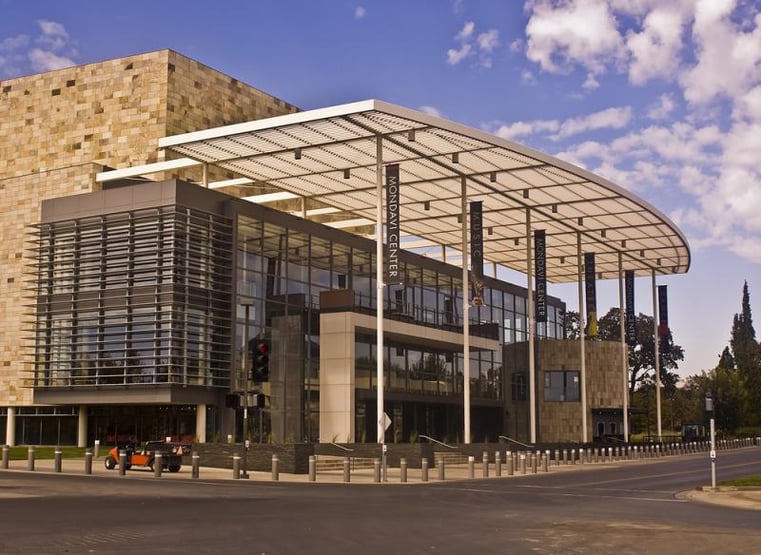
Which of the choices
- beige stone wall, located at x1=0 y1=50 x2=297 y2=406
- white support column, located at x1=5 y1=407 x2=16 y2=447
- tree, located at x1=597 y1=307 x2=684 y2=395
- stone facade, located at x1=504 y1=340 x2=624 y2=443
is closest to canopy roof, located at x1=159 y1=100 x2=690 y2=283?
beige stone wall, located at x1=0 y1=50 x2=297 y2=406

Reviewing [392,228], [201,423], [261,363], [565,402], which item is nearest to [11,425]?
[201,423]

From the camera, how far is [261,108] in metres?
63.3

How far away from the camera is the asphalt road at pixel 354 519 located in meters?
14.1

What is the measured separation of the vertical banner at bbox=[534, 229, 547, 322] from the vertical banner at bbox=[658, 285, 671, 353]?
2036 cm

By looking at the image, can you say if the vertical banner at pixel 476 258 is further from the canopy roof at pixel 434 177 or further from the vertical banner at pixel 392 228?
the vertical banner at pixel 392 228

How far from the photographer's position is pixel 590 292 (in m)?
65.7

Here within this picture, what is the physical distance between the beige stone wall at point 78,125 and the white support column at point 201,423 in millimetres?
11263

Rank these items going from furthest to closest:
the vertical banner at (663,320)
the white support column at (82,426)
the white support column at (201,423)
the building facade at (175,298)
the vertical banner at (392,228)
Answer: the vertical banner at (663,320)
the white support column at (82,426)
the white support column at (201,423)
the building facade at (175,298)
the vertical banner at (392,228)

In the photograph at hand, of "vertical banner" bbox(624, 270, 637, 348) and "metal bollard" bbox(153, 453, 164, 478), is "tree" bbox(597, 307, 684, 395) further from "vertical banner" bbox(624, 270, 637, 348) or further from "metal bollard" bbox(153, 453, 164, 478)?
"metal bollard" bbox(153, 453, 164, 478)

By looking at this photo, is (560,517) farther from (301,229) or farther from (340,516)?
(301,229)

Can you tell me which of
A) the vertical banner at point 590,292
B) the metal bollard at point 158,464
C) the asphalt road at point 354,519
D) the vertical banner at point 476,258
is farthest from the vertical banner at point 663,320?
the metal bollard at point 158,464

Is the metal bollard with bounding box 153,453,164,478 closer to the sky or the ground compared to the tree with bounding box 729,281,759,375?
closer to the ground

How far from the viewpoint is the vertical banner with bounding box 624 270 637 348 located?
71.4m

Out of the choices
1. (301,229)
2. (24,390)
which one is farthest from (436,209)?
(24,390)
